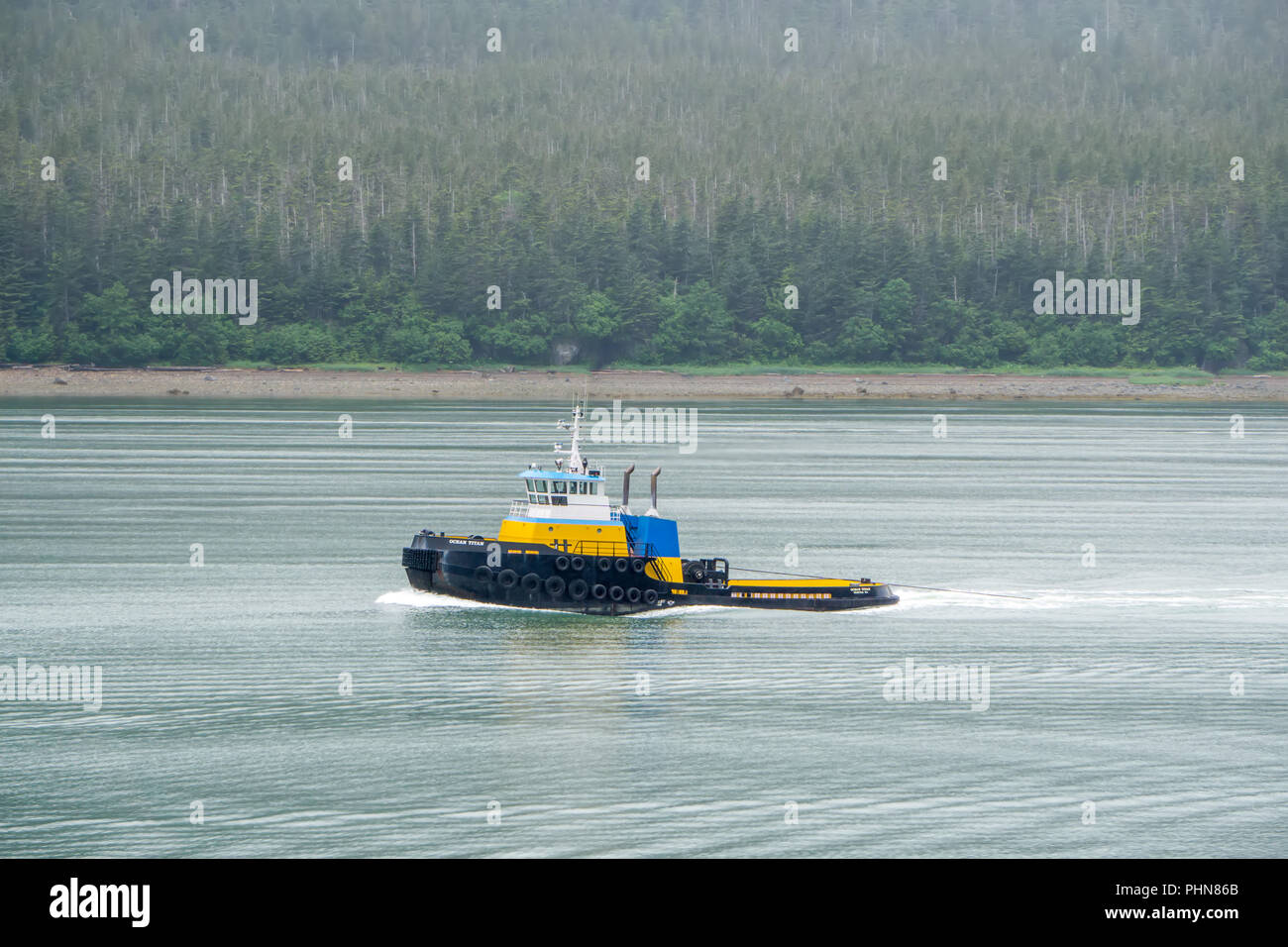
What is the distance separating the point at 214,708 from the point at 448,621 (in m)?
11.1

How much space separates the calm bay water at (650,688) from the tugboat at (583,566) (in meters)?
0.77

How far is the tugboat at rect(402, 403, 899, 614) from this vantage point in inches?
1879

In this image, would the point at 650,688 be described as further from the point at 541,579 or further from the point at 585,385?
the point at 585,385

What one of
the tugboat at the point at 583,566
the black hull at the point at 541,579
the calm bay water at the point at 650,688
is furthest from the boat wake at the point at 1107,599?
the black hull at the point at 541,579

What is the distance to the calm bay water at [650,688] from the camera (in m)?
29.5

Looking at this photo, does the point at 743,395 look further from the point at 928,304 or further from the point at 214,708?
the point at 214,708

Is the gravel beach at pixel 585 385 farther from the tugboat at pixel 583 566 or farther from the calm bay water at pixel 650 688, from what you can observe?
the tugboat at pixel 583 566

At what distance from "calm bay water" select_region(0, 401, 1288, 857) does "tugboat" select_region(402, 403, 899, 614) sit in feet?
2.51

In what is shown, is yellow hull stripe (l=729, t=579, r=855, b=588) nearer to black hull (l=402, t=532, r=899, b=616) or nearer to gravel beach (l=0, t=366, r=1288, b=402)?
black hull (l=402, t=532, r=899, b=616)

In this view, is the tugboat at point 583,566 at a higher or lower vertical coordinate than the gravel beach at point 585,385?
lower

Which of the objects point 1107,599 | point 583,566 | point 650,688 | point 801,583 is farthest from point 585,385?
point 650,688

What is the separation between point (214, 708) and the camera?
1428 inches

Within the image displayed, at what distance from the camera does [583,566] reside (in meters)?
47.8

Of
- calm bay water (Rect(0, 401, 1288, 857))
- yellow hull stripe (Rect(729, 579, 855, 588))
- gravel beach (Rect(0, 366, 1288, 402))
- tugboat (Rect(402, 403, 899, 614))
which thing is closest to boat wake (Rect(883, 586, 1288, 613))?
calm bay water (Rect(0, 401, 1288, 857))
